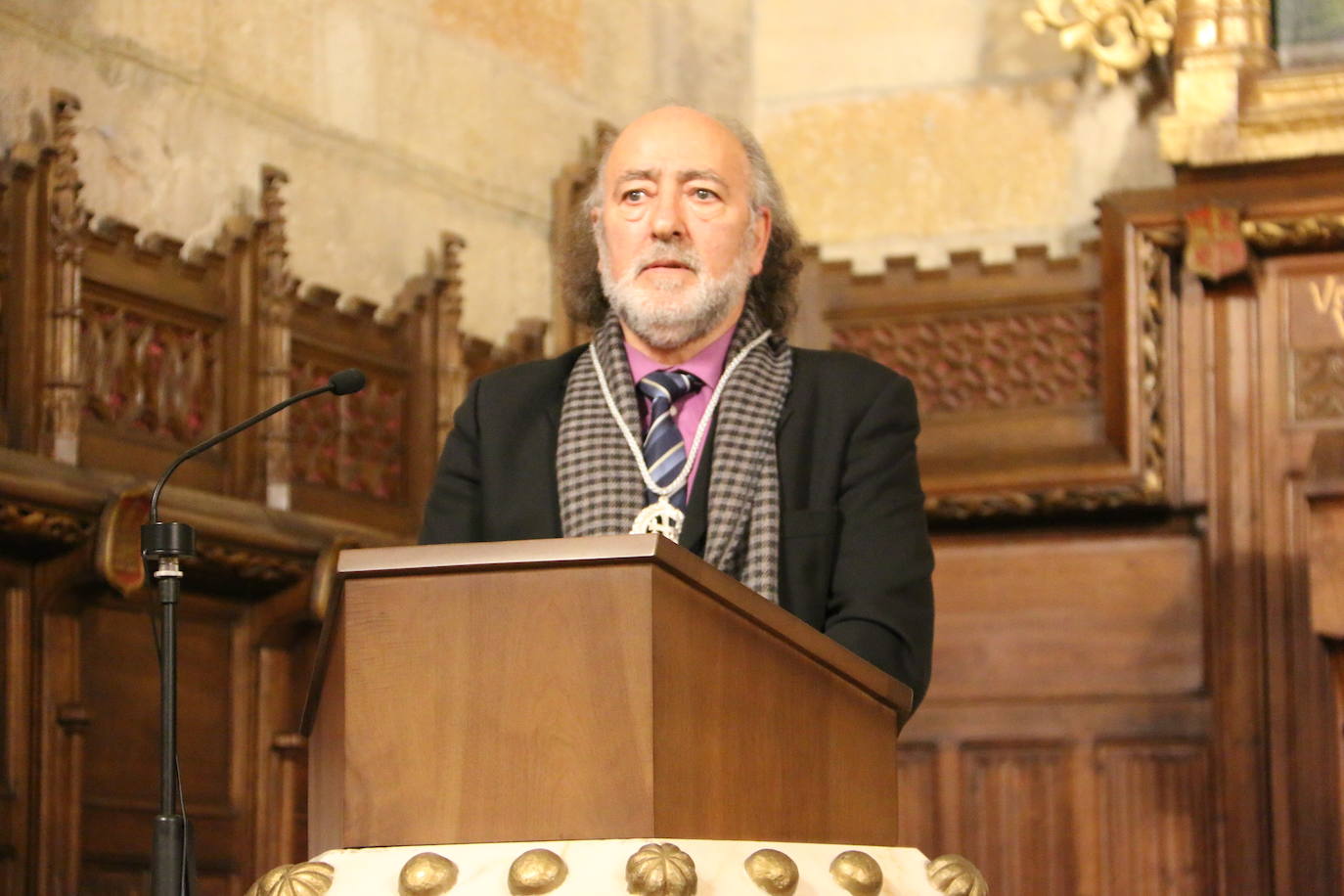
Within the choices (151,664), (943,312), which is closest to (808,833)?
(151,664)

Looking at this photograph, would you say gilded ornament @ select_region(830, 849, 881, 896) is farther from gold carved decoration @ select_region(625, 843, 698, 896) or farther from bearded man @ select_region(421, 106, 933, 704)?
bearded man @ select_region(421, 106, 933, 704)

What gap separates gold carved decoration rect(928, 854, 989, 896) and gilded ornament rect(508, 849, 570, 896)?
41 centimetres

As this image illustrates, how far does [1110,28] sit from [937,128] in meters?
Result: 0.66

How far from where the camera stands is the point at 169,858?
256 centimetres

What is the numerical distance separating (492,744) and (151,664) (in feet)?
9.53

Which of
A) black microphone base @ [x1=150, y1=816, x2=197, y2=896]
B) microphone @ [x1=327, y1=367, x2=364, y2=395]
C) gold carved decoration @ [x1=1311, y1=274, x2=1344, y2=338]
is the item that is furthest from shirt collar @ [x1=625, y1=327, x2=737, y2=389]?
gold carved decoration @ [x1=1311, y1=274, x2=1344, y2=338]

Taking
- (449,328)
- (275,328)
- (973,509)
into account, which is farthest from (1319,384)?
(275,328)

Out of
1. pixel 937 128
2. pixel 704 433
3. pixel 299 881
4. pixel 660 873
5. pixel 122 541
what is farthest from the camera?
pixel 937 128

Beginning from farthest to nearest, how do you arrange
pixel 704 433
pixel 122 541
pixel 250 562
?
pixel 250 562
pixel 122 541
pixel 704 433

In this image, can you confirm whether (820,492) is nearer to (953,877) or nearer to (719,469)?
(719,469)

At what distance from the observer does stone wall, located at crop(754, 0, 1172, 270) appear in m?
6.38

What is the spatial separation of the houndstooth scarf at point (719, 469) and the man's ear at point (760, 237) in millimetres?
224

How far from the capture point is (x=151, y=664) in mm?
4578

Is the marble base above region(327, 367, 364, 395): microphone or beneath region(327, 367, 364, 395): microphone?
beneath
